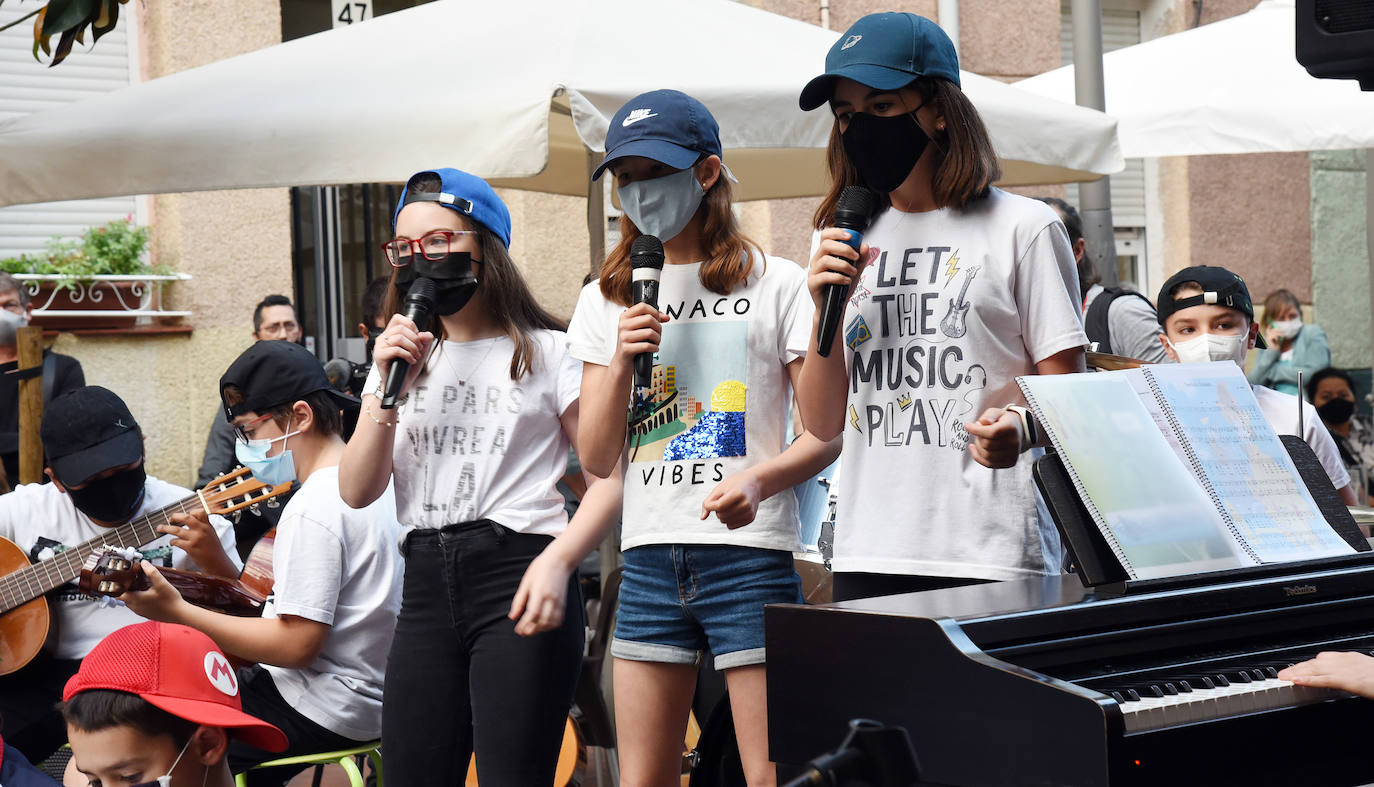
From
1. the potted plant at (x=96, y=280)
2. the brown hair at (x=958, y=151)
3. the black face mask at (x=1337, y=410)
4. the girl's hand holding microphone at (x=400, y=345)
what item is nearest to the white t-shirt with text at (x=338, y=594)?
the girl's hand holding microphone at (x=400, y=345)

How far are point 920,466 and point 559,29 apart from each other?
2.48 m

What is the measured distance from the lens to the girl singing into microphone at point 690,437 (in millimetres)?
2766

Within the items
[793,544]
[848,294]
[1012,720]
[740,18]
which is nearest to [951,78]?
[848,294]

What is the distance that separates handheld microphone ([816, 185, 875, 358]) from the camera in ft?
8.14

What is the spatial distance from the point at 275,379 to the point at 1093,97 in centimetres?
437

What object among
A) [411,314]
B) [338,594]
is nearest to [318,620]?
[338,594]

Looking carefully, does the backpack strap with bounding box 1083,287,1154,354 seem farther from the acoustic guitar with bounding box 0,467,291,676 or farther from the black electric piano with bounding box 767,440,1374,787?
the black electric piano with bounding box 767,440,1374,787

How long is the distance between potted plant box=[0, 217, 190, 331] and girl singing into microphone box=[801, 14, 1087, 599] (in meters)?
7.16

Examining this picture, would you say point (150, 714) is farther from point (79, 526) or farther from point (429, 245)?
point (79, 526)

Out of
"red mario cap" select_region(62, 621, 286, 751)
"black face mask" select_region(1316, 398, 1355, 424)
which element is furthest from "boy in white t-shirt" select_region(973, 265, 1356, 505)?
"black face mask" select_region(1316, 398, 1355, 424)

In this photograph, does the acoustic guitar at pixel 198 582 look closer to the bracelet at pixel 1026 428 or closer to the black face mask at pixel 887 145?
the black face mask at pixel 887 145

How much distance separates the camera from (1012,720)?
1990 millimetres

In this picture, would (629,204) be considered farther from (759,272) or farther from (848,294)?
(848,294)

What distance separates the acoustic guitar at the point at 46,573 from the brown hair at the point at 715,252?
1.79m
